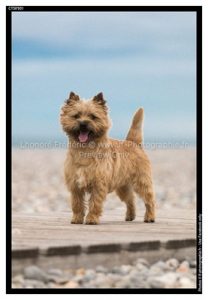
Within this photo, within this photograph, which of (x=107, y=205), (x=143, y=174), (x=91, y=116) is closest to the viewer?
(x=91, y=116)

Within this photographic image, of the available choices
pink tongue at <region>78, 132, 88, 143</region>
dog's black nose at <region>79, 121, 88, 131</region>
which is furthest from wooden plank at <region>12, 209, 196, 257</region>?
dog's black nose at <region>79, 121, 88, 131</region>

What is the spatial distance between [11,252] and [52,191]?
1345 cm

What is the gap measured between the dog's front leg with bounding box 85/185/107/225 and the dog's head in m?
0.51

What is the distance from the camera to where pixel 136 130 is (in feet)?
28.1

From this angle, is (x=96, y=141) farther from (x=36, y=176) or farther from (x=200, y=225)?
(x=36, y=176)

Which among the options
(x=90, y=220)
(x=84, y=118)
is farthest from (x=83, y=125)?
(x=90, y=220)

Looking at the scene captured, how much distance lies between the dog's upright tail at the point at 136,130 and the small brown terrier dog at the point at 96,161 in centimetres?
1

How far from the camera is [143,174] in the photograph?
27.6 ft

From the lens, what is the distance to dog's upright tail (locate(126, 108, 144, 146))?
8516 millimetres

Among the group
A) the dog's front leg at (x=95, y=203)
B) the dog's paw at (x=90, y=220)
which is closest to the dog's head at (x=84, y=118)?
the dog's front leg at (x=95, y=203)

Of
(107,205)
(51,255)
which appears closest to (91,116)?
(51,255)

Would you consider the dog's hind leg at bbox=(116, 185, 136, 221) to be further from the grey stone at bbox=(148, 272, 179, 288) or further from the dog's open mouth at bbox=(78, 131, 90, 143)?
the grey stone at bbox=(148, 272, 179, 288)

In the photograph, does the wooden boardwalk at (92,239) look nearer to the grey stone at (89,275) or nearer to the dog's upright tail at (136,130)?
the grey stone at (89,275)

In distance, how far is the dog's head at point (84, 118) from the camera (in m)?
7.61
